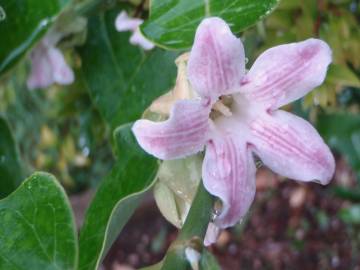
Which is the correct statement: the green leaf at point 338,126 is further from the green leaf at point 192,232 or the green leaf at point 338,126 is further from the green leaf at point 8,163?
the green leaf at point 192,232

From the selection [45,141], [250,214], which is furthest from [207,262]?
[45,141]

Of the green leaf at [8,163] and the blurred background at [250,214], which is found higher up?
the green leaf at [8,163]

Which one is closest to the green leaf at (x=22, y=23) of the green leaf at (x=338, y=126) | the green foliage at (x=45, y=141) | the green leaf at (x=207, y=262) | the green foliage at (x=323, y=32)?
the green foliage at (x=323, y=32)

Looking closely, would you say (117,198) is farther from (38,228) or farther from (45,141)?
(45,141)

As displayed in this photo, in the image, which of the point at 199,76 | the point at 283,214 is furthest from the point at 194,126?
the point at 283,214

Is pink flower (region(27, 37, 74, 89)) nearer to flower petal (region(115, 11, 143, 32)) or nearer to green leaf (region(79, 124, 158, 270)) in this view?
flower petal (region(115, 11, 143, 32))

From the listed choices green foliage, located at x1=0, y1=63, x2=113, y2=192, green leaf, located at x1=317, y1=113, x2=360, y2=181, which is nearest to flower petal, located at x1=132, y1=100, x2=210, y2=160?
green leaf, located at x1=317, y1=113, x2=360, y2=181

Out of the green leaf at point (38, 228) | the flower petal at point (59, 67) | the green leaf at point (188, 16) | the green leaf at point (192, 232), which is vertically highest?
the green leaf at point (188, 16)
